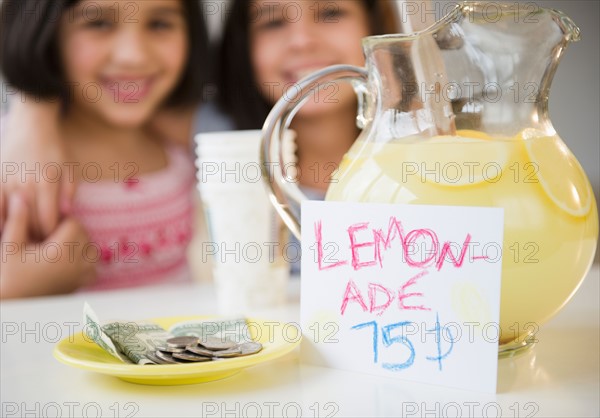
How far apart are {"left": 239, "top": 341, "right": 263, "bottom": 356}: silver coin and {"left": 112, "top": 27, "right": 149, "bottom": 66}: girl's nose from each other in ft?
2.36

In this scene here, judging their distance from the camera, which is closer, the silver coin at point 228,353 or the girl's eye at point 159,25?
the silver coin at point 228,353

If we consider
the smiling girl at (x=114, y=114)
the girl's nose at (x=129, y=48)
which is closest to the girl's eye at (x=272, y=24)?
the smiling girl at (x=114, y=114)

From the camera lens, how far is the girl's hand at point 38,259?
1154 mm

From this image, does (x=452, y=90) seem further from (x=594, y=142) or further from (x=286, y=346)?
(x=594, y=142)

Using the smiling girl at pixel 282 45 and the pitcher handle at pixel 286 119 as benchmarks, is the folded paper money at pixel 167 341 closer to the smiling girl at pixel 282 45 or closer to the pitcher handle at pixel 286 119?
the pitcher handle at pixel 286 119

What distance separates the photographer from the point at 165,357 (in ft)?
1.80

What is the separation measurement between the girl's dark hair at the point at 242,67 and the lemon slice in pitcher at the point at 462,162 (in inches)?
29.4

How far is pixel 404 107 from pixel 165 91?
2.32ft

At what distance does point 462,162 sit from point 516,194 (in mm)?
45

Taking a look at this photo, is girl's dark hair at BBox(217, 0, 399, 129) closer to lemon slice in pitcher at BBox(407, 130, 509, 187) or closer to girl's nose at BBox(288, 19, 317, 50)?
girl's nose at BBox(288, 19, 317, 50)

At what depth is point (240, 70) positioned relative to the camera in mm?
1266

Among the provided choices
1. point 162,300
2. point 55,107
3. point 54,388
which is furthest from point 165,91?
point 54,388

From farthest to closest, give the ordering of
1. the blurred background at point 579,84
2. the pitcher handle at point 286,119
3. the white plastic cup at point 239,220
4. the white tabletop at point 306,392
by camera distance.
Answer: the blurred background at point 579,84 → the white plastic cup at point 239,220 → the pitcher handle at point 286,119 → the white tabletop at point 306,392

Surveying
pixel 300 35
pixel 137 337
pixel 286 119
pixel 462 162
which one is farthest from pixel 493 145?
pixel 300 35
